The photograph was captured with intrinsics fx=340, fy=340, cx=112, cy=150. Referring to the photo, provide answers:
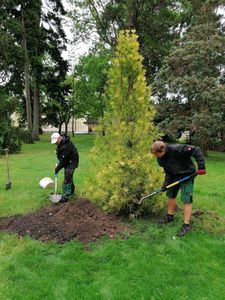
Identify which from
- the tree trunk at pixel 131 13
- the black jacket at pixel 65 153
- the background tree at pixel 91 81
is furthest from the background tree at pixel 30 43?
the black jacket at pixel 65 153

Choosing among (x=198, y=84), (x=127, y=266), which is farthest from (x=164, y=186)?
(x=198, y=84)

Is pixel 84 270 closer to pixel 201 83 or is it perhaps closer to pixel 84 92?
pixel 201 83

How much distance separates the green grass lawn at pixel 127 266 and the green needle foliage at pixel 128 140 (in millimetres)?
522

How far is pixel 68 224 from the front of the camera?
5.20 meters

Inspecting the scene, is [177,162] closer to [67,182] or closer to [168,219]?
[168,219]

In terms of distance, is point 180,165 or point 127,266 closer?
point 127,266

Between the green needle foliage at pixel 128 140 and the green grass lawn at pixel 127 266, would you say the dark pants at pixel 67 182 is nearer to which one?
the green needle foliage at pixel 128 140

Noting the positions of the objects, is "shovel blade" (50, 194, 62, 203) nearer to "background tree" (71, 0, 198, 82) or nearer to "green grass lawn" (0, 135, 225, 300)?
"green grass lawn" (0, 135, 225, 300)

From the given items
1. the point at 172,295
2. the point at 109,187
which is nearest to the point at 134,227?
the point at 109,187

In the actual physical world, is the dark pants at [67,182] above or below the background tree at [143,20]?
below

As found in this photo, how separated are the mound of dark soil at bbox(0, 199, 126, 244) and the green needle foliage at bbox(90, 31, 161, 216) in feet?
0.89

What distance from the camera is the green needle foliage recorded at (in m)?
5.40

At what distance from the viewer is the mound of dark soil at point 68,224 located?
4.95 m

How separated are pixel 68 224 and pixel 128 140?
5.35 feet
